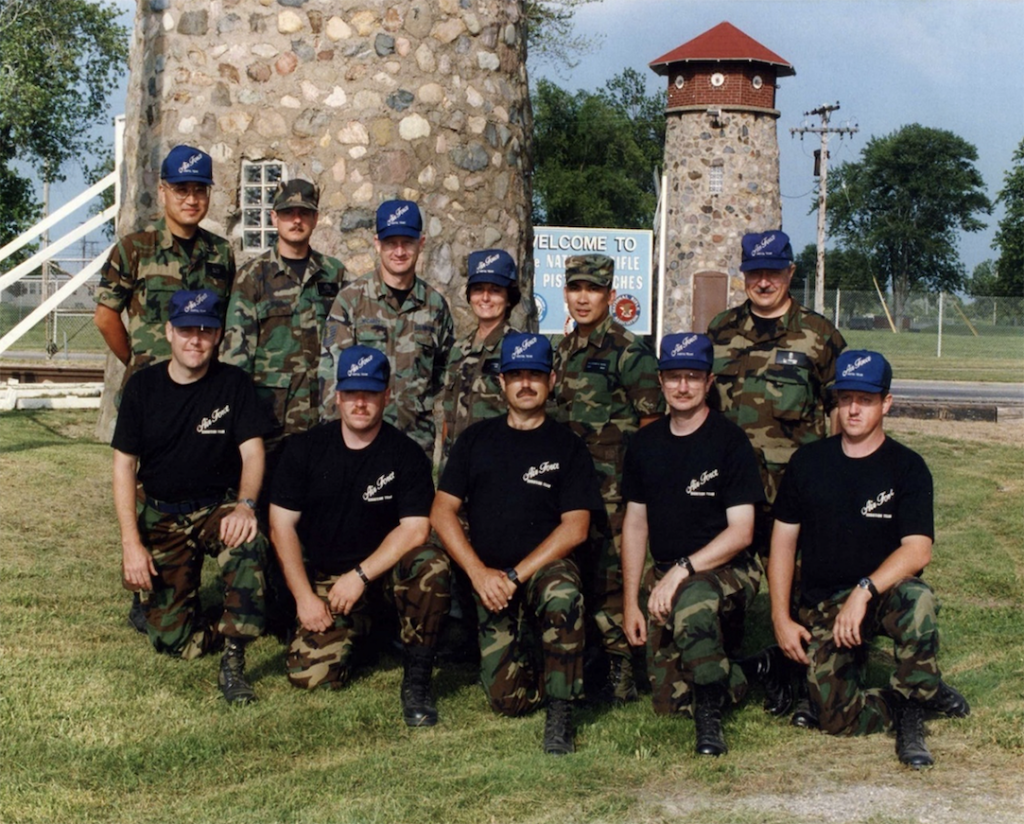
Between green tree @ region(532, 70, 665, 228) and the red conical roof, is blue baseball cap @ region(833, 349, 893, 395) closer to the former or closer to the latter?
the red conical roof

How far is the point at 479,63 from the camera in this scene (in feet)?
32.6

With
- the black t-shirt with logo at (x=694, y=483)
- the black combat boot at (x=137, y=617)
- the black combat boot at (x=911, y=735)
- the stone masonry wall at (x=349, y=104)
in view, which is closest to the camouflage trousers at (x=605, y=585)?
the black t-shirt with logo at (x=694, y=483)

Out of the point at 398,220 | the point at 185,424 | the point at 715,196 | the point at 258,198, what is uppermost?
the point at 715,196

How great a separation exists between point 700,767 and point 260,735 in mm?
→ 1694

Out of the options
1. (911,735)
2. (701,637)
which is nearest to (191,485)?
(701,637)

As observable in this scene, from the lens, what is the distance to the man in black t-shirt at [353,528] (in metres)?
5.78

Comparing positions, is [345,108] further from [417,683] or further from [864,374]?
[864,374]

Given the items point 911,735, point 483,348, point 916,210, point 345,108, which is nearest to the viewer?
point 911,735

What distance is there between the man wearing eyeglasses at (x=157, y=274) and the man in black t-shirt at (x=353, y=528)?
1.30 m

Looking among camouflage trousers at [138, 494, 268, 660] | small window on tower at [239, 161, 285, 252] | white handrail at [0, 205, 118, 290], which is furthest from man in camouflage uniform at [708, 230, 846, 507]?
white handrail at [0, 205, 118, 290]

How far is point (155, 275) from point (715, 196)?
96.8 ft

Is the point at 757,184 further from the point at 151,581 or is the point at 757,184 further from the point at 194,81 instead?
the point at 151,581

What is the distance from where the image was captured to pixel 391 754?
5191mm

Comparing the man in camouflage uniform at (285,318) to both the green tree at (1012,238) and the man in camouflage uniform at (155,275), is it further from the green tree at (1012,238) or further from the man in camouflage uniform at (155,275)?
the green tree at (1012,238)
